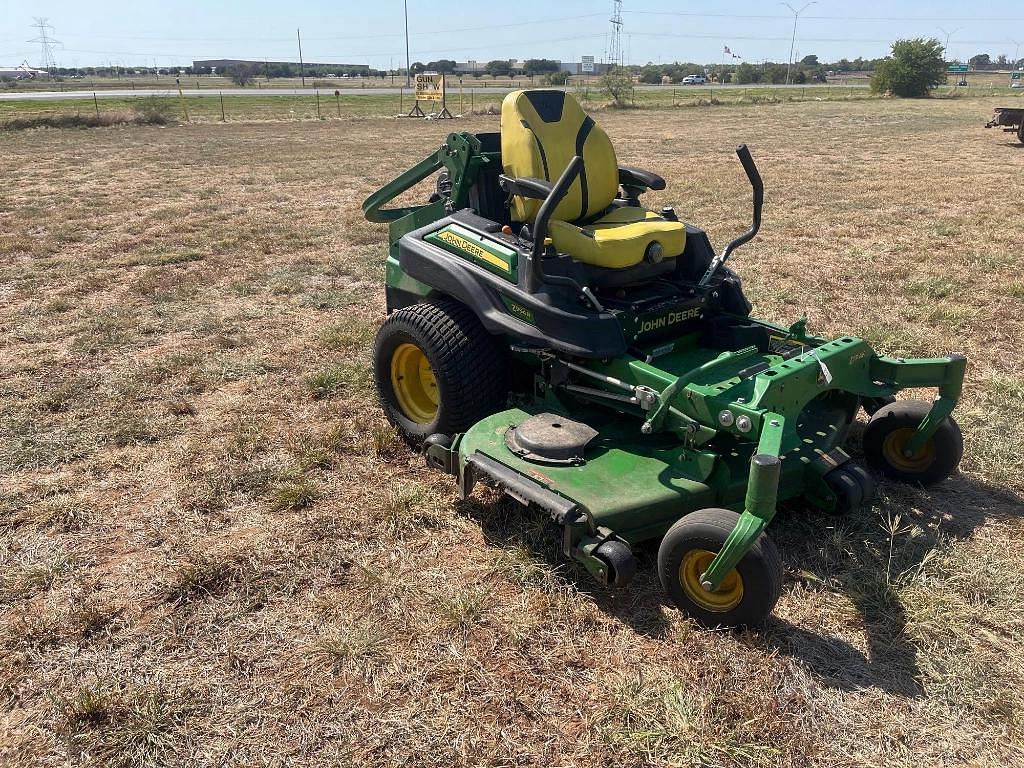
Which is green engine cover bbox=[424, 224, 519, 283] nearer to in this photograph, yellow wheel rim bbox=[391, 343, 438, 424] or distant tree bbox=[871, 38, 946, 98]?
yellow wheel rim bbox=[391, 343, 438, 424]

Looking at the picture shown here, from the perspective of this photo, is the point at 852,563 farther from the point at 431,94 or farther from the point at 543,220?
the point at 431,94

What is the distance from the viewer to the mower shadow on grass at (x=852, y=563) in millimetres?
2816

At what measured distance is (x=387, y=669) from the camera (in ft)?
9.16

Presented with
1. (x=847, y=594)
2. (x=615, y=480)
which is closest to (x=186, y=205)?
(x=615, y=480)

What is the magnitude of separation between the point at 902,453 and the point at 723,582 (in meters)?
1.60

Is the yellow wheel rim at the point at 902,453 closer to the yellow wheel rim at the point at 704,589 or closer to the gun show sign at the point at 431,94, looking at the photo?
the yellow wheel rim at the point at 704,589

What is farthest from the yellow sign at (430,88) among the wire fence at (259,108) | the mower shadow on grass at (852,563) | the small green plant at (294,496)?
the mower shadow on grass at (852,563)

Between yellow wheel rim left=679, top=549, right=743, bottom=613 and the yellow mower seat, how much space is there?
Answer: 1540 mm

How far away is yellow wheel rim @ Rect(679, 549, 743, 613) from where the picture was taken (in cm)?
287

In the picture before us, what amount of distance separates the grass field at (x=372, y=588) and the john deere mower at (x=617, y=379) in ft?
0.84

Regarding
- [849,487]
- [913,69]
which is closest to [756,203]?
[849,487]

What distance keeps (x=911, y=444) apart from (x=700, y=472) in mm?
1246

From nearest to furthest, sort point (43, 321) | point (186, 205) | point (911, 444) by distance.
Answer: point (911, 444)
point (43, 321)
point (186, 205)

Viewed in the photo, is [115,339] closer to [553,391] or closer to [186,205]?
[553,391]
